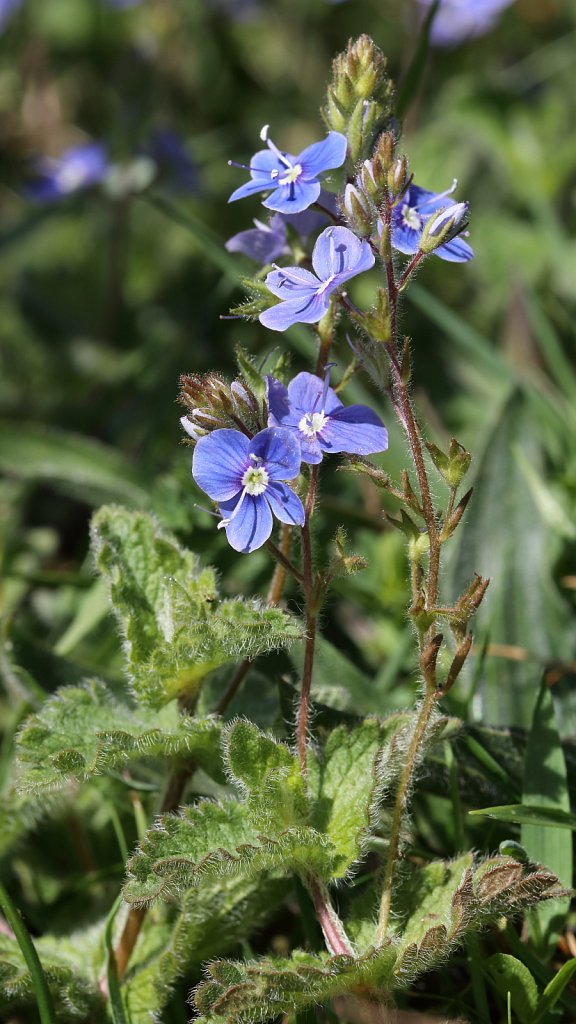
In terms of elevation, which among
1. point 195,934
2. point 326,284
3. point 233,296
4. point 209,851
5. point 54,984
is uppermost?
point 233,296

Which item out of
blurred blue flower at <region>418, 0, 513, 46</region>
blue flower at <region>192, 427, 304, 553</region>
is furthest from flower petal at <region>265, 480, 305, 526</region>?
blurred blue flower at <region>418, 0, 513, 46</region>

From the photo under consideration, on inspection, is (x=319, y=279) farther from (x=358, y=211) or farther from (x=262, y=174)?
(x=262, y=174)

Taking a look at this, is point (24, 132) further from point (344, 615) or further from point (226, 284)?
point (344, 615)

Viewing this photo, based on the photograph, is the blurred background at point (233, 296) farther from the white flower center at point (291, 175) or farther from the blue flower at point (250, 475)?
the white flower center at point (291, 175)

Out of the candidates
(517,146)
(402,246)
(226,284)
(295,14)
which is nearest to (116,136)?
(226,284)

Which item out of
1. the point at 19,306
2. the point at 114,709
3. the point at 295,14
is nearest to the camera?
the point at 114,709

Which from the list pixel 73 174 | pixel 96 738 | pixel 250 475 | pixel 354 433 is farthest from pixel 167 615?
pixel 73 174

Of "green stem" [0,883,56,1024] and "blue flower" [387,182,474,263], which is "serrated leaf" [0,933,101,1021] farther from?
"blue flower" [387,182,474,263]
